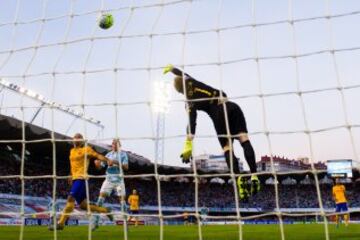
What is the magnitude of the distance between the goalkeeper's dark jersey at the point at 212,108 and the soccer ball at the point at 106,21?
46.1 inches

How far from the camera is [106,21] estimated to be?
625 cm

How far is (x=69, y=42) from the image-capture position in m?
5.74

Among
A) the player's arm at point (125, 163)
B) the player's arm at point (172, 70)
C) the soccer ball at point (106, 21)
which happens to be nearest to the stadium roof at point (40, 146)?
the player's arm at point (125, 163)

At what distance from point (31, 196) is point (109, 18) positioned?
26.0 metres

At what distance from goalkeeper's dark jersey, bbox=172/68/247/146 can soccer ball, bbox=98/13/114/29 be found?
1.17 m

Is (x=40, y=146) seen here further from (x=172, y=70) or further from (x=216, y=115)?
(x=172, y=70)

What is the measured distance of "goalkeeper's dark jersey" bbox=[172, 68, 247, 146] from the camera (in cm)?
575

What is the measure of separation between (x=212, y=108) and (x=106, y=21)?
1689mm

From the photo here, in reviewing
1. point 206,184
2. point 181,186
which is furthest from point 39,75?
point 206,184

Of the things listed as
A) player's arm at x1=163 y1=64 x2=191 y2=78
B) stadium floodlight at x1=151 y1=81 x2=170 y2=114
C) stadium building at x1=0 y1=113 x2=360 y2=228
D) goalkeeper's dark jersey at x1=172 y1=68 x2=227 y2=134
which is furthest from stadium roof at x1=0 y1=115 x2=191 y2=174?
player's arm at x1=163 y1=64 x2=191 y2=78

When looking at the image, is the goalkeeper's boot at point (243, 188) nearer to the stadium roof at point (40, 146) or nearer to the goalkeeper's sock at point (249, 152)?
the goalkeeper's sock at point (249, 152)

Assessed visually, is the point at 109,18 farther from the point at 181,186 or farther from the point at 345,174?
the point at 181,186

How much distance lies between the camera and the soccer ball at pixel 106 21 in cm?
617

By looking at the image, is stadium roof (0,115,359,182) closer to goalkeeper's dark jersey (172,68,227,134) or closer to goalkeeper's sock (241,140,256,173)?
goalkeeper's sock (241,140,256,173)
